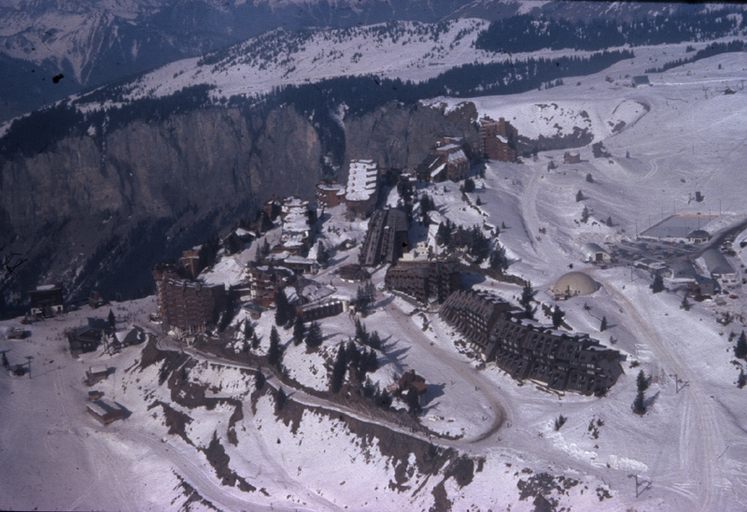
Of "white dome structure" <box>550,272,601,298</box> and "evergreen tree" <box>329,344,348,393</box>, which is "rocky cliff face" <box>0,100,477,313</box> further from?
"evergreen tree" <box>329,344,348,393</box>

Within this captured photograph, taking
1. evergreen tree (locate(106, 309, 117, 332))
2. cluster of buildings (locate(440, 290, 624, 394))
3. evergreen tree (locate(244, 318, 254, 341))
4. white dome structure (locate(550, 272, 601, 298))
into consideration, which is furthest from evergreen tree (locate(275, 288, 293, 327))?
white dome structure (locate(550, 272, 601, 298))

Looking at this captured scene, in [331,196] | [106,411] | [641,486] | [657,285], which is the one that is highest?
[331,196]

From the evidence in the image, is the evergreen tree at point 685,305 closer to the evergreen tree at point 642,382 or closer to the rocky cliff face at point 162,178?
the evergreen tree at point 642,382

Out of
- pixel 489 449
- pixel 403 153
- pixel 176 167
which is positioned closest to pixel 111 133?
pixel 176 167

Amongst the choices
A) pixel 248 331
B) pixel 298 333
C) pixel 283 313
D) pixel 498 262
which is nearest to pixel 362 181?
pixel 498 262

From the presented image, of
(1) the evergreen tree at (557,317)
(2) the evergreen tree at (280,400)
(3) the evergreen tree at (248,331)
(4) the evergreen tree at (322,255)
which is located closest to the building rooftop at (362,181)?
(4) the evergreen tree at (322,255)

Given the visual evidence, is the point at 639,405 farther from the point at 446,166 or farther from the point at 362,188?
the point at 446,166

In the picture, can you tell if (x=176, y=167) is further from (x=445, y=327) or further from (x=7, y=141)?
(x=445, y=327)
